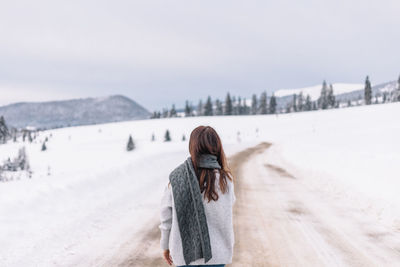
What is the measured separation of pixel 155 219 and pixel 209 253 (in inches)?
178

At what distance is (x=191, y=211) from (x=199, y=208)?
0.22ft

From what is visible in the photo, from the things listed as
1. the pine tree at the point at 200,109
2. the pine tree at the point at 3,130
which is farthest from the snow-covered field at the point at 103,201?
the pine tree at the point at 200,109

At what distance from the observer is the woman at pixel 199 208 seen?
7.11 ft

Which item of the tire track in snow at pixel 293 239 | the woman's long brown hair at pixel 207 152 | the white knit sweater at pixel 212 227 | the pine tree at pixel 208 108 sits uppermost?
the pine tree at pixel 208 108

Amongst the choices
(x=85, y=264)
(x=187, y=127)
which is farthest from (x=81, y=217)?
(x=187, y=127)

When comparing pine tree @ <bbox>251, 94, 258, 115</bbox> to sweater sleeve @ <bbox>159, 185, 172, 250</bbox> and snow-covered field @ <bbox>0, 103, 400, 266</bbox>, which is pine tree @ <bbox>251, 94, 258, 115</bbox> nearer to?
snow-covered field @ <bbox>0, 103, 400, 266</bbox>

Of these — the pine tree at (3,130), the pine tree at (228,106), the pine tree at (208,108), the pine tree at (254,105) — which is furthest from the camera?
the pine tree at (254,105)

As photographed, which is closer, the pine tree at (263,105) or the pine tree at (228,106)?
the pine tree at (228,106)

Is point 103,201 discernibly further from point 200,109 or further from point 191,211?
point 200,109

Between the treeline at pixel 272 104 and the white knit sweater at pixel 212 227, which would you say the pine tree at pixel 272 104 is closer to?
the treeline at pixel 272 104

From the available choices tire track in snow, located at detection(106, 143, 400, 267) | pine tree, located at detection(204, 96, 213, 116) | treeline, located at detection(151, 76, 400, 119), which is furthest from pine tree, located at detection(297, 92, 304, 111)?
tire track in snow, located at detection(106, 143, 400, 267)

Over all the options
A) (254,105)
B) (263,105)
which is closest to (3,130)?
(263,105)

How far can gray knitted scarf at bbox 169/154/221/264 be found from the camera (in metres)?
2.16

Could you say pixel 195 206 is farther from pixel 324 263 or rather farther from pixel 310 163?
pixel 310 163
